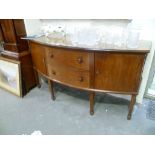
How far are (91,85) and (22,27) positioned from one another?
1245 millimetres

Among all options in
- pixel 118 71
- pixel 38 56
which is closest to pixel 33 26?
pixel 38 56

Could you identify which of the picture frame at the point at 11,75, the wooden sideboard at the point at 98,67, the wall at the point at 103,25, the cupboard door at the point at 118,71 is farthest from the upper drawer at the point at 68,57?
the picture frame at the point at 11,75

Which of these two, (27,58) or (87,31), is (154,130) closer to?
(87,31)

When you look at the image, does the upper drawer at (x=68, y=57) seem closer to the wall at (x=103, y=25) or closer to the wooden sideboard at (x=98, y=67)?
the wooden sideboard at (x=98, y=67)

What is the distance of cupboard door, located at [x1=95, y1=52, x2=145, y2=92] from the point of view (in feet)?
4.59

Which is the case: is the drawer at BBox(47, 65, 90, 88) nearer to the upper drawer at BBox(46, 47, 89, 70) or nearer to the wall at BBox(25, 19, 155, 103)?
the upper drawer at BBox(46, 47, 89, 70)

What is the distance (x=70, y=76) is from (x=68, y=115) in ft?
1.70

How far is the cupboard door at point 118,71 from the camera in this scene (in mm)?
1400

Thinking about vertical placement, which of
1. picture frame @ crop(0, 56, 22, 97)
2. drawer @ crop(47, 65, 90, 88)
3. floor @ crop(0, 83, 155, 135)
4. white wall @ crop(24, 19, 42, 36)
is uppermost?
white wall @ crop(24, 19, 42, 36)

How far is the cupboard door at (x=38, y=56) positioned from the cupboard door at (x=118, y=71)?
0.73 meters

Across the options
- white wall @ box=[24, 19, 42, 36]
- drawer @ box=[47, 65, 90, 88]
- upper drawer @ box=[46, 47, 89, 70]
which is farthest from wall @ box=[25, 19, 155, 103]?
drawer @ box=[47, 65, 90, 88]

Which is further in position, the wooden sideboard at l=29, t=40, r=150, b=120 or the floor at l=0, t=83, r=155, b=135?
the floor at l=0, t=83, r=155, b=135

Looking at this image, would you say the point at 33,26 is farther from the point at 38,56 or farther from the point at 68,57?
the point at 68,57

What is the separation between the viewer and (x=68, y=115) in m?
1.90
